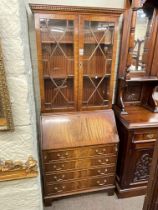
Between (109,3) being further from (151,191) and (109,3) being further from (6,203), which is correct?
(6,203)

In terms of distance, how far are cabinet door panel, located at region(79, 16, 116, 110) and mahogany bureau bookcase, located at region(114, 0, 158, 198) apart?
17 centimetres

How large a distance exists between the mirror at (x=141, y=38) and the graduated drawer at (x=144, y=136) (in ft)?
2.25

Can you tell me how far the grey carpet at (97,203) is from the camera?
1.83 m

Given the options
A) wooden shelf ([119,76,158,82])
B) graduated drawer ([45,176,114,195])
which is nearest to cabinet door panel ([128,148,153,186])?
graduated drawer ([45,176,114,195])

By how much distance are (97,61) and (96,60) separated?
0.05 feet

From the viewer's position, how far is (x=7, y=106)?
98 cm

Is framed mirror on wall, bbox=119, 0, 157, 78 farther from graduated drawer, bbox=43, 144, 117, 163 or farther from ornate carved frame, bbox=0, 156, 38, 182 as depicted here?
ornate carved frame, bbox=0, 156, 38, 182

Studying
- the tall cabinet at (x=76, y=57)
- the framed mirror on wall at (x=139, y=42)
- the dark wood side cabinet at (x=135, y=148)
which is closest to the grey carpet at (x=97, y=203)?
the dark wood side cabinet at (x=135, y=148)

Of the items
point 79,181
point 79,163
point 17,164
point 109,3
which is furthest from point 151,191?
point 109,3

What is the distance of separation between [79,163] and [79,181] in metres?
0.23

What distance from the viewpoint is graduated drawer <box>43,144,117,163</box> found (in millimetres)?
1640

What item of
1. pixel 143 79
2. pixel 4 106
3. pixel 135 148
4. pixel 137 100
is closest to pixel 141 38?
pixel 143 79

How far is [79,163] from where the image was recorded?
1.73 metres

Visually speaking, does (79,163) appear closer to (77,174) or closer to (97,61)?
(77,174)
